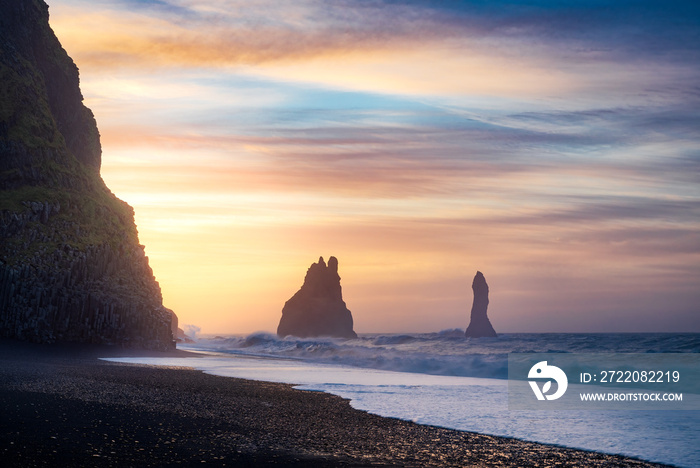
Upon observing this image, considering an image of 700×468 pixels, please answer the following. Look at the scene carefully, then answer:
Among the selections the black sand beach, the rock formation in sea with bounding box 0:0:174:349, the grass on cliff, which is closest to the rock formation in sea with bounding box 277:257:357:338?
the rock formation in sea with bounding box 0:0:174:349

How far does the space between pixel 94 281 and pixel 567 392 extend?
156 ft

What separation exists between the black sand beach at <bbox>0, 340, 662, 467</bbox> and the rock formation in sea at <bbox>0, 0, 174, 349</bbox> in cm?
3393

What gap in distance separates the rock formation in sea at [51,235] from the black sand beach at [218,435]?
33927mm

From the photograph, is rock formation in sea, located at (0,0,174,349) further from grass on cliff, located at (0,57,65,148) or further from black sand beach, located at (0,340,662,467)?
black sand beach, located at (0,340,662,467)

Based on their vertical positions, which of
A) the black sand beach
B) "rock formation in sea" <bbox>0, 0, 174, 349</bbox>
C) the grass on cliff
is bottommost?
the black sand beach

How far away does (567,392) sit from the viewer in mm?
31562

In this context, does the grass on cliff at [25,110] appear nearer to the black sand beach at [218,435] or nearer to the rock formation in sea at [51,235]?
the rock formation in sea at [51,235]

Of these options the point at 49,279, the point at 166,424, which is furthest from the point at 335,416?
the point at 49,279

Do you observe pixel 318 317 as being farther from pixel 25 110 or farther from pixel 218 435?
pixel 218 435

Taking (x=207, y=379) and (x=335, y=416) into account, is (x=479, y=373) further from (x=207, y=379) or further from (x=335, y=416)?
(x=335, y=416)

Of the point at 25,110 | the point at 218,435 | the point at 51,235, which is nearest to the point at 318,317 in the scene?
the point at 25,110

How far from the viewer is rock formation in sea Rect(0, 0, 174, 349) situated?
55188 millimetres

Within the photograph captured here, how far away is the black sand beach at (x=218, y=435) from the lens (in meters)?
12.6

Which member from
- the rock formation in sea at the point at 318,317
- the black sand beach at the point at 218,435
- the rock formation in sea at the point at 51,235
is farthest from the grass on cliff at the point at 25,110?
the rock formation in sea at the point at 318,317
